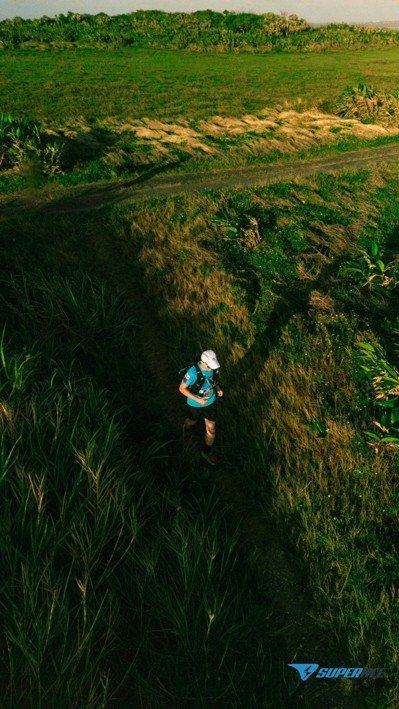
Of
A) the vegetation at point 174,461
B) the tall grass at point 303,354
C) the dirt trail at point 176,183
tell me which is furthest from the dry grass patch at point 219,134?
the vegetation at point 174,461

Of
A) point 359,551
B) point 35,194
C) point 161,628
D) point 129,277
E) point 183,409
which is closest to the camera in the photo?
point 161,628

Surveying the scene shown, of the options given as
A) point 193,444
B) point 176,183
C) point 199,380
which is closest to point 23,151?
point 176,183

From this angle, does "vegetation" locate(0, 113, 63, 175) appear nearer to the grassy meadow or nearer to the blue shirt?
the grassy meadow

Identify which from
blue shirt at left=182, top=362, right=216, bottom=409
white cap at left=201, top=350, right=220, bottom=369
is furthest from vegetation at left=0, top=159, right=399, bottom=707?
white cap at left=201, top=350, right=220, bottom=369

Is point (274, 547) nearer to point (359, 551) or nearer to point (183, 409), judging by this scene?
point (359, 551)

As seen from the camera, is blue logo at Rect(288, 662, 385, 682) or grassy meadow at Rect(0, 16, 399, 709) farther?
blue logo at Rect(288, 662, 385, 682)

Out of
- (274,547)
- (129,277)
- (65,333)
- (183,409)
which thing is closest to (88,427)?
(183,409)
